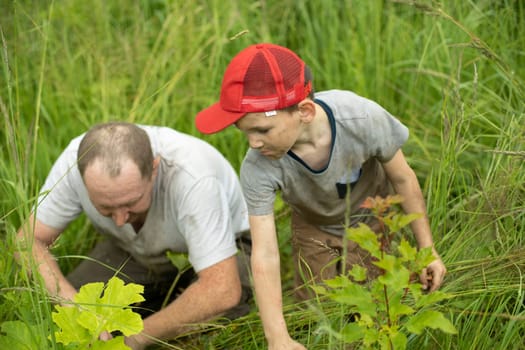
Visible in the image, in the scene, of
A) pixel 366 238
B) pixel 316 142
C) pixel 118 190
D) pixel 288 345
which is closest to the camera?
pixel 366 238

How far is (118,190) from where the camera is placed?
288 centimetres

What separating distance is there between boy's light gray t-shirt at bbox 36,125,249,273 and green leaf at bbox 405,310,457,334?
1.23 meters

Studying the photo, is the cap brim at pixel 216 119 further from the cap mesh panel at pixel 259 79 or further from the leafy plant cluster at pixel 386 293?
the leafy plant cluster at pixel 386 293

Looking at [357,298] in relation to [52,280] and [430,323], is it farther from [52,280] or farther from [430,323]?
[52,280]

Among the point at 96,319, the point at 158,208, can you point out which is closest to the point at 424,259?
the point at 96,319

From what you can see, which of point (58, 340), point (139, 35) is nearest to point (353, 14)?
point (139, 35)

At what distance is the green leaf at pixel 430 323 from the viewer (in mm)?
1797

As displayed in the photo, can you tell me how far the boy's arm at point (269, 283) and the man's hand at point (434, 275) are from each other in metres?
0.42

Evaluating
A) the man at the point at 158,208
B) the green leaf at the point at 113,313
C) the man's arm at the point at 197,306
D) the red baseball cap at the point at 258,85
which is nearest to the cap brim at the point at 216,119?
the red baseball cap at the point at 258,85

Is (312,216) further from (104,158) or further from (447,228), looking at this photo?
(104,158)

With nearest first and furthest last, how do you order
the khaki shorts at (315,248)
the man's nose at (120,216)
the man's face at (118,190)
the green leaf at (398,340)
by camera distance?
the green leaf at (398,340)
the man's face at (118,190)
the man's nose at (120,216)
the khaki shorts at (315,248)

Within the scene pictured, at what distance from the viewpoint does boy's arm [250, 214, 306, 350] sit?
91.9 inches

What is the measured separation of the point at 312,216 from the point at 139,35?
1.75m

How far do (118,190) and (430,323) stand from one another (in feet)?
4.53
